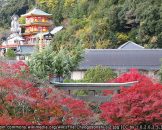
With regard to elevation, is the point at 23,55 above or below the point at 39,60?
below

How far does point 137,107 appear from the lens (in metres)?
12.2

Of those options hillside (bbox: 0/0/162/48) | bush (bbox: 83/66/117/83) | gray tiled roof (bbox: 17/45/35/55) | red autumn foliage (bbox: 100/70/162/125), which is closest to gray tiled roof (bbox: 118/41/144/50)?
hillside (bbox: 0/0/162/48)

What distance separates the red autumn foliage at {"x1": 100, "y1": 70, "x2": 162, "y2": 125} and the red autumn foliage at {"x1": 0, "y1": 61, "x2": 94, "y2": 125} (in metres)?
0.89

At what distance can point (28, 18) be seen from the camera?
58.4m

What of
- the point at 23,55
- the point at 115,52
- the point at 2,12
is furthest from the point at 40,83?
the point at 2,12

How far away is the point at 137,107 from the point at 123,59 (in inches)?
688

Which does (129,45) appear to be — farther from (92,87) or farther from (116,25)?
(92,87)

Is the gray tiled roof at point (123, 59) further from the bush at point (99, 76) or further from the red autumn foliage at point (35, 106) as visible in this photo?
the red autumn foliage at point (35, 106)

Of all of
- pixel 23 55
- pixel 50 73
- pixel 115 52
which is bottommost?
pixel 23 55

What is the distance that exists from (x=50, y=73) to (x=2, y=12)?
156ft

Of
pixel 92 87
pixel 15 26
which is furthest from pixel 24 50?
pixel 92 87

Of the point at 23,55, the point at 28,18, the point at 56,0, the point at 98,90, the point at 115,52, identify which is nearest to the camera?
the point at 98,90

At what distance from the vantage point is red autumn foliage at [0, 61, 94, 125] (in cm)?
1249

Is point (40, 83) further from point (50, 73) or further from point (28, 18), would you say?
point (28, 18)
